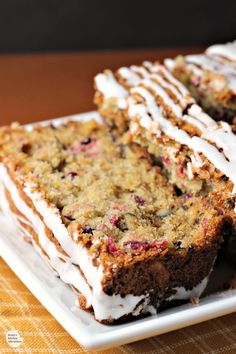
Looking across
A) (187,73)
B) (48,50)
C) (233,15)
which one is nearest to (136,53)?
(48,50)

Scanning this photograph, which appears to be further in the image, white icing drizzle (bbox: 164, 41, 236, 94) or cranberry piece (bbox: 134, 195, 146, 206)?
white icing drizzle (bbox: 164, 41, 236, 94)

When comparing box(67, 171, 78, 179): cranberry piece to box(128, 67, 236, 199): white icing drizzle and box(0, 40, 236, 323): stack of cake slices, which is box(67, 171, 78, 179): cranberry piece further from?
box(128, 67, 236, 199): white icing drizzle

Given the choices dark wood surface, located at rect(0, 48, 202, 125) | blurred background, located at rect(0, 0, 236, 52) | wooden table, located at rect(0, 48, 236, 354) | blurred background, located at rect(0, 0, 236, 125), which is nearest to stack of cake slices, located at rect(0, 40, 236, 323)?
wooden table, located at rect(0, 48, 236, 354)

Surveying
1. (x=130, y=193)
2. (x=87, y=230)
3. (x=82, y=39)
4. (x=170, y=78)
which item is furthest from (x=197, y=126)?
(x=82, y=39)

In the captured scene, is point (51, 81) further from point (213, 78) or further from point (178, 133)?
point (178, 133)

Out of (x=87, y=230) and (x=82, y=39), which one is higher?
(x=82, y=39)
